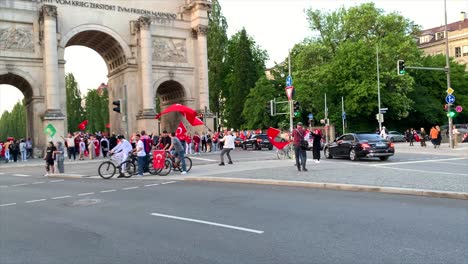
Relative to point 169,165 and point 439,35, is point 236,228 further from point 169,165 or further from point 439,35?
point 439,35

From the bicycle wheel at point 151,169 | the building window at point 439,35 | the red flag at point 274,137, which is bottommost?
the bicycle wheel at point 151,169

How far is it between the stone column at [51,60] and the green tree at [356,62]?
1219 inches

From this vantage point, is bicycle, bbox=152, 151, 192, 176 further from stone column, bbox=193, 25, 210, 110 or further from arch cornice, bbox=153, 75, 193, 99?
stone column, bbox=193, 25, 210, 110

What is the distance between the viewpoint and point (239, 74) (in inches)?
2849

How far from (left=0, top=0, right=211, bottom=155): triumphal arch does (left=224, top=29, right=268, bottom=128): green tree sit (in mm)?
21492

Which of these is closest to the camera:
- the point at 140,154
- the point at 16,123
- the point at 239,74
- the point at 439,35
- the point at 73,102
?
the point at 140,154

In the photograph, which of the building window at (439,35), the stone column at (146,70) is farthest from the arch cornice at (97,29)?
the building window at (439,35)

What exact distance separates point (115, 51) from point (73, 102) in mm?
64377

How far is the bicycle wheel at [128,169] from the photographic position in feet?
64.9

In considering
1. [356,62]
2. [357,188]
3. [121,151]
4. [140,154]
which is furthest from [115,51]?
[357,188]

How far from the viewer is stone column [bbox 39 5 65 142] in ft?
127

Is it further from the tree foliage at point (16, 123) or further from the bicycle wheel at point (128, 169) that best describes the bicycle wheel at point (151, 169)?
the tree foliage at point (16, 123)

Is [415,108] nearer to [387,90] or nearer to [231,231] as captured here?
[387,90]

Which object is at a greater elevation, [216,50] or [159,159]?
[216,50]
